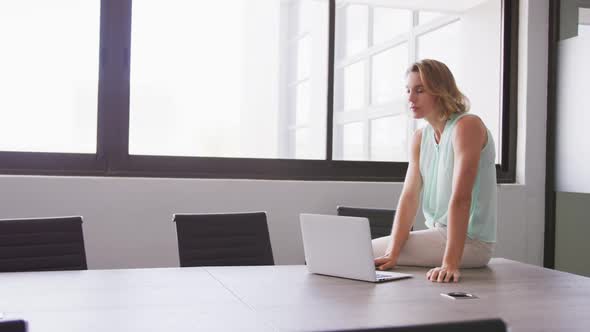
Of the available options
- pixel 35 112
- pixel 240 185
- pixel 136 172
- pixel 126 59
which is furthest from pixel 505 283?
pixel 35 112

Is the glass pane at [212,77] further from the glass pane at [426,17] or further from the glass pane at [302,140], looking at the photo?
the glass pane at [426,17]

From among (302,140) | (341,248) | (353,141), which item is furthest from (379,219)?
(302,140)

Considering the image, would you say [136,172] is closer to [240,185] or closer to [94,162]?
[94,162]

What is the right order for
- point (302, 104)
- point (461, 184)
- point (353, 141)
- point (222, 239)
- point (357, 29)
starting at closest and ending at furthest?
point (461, 184) → point (222, 239) → point (353, 141) → point (357, 29) → point (302, 104)

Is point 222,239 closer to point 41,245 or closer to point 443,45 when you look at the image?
point 41,245

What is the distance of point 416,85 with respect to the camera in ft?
8.87

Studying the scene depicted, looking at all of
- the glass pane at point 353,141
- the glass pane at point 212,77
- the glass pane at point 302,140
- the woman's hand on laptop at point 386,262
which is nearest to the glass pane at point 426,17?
the glass pane at point 212,77

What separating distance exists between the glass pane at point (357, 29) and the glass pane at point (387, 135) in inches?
57.8

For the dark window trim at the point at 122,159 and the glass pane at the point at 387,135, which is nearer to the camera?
the dark window trim at the point at 122,159

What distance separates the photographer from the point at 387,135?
31.3 feet

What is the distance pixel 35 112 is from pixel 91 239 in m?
0.96

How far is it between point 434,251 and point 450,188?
291 millimetres

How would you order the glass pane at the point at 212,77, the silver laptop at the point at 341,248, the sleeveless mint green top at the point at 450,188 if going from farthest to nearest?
1. the glass pane at the point at 212,77
2. the sleeveless mint green top at the point at 450,188
3. the silver laptop at the point at 341,248

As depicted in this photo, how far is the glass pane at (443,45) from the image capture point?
700cm
